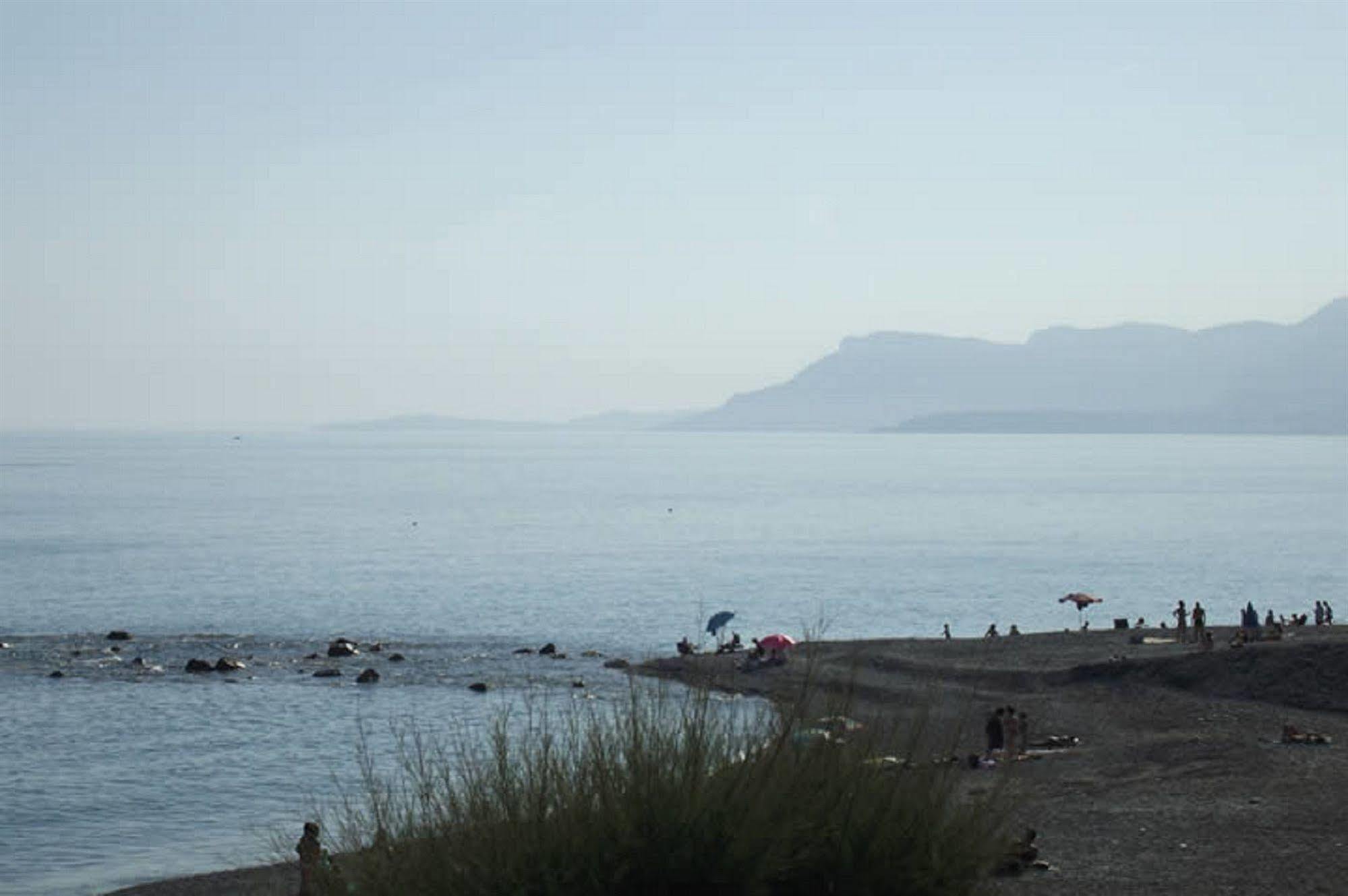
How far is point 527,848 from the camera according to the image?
1272 cm

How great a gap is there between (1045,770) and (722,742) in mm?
21411

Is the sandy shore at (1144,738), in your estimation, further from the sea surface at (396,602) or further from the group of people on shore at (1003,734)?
the sea surface at (396,602)

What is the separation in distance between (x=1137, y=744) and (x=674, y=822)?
25.8 m

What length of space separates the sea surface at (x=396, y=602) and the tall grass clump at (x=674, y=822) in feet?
2.72

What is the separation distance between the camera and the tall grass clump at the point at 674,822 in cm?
1283

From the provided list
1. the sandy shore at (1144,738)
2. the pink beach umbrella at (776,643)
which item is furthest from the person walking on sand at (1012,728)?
the pink beach umbrella at (776,643)

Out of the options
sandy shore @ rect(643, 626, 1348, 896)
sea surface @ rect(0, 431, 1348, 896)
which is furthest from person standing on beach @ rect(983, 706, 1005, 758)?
sea surface @ rect(0, 431, 1348, 896)

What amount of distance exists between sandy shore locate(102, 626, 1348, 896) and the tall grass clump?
0.60 meters

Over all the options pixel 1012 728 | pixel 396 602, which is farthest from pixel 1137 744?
pixel 396 602

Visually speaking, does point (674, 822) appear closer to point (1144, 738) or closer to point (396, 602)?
point (1144, 738)

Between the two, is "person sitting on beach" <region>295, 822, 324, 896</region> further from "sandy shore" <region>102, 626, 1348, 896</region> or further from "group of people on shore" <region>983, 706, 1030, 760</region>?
"group of people on shore" <region>983, 706, 1030, 760</region>

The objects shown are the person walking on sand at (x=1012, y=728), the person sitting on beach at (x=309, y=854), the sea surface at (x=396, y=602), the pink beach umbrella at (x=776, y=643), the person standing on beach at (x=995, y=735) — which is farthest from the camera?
the pink beach umbrella at (x=776, y=643)

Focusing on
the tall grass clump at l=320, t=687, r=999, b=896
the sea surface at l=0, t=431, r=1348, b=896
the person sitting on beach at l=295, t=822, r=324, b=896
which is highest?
the tall grass clump at l=320, t=687, r=999, b=896

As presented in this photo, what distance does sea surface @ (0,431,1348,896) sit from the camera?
3634 cm
